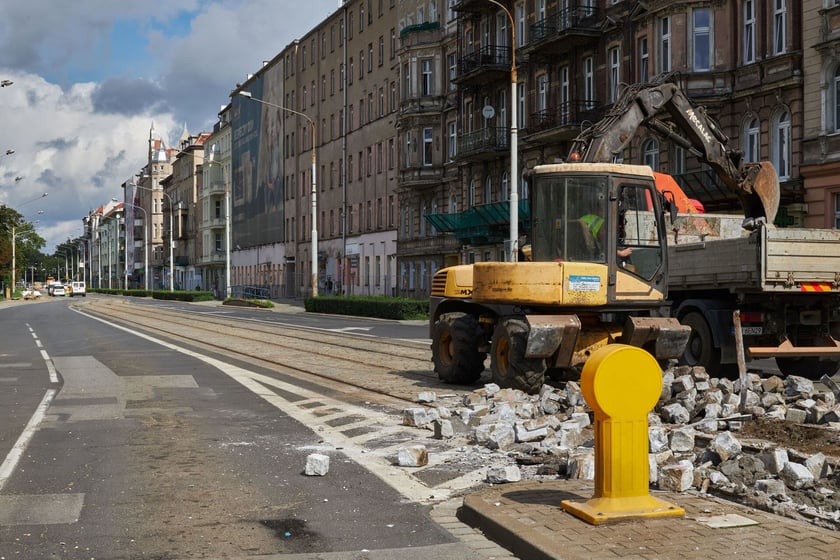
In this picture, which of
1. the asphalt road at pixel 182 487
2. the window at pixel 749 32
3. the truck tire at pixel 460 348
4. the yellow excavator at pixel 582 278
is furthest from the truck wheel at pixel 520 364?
the window at pixel 749 32

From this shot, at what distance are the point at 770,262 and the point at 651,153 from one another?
2260cm

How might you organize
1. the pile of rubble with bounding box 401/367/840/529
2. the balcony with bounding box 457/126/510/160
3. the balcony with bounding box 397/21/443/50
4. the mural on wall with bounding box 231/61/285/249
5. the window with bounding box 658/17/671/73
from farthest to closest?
the mural on wall with bounding box 231/61/285/249 < the balcony with bounding box 397/21/443/50 < the balcony with bounding box 457/126/510/160 < the window with bounding box 658/17/671/73 < the pile of rubble with bounding box 401/367/840/529

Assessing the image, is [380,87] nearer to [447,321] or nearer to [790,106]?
[790,106]

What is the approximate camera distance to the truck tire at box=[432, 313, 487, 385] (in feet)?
49.7

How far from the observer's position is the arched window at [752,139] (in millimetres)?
31688

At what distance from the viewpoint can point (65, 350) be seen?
24.2 meters

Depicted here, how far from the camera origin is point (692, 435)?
28.8 feet

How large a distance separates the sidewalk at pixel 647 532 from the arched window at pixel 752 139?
26644mm

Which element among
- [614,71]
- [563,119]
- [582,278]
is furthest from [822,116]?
[582,278]

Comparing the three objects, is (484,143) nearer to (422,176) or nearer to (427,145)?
(422,176)

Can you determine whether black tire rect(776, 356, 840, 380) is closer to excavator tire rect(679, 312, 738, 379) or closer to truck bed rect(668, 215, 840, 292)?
excavator tire rect(679, 312, 738, 379)

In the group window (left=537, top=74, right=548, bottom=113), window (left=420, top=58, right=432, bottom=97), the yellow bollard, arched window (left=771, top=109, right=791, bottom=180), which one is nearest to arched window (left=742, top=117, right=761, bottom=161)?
arched window (left=771, top=109, right=791, bottom=180)

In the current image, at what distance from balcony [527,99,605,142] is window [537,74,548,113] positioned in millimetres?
624

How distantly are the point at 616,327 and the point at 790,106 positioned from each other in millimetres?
19466
